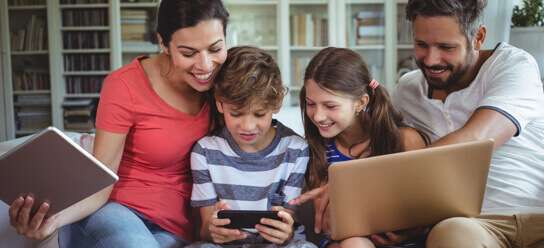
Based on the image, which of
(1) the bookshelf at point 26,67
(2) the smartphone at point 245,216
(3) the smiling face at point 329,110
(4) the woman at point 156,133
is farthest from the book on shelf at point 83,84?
(2) the smartphone at point 245,216

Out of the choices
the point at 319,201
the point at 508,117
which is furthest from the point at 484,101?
the point at 319,201

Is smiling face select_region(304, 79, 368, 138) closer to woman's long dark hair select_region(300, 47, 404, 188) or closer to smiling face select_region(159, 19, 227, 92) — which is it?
woman's long dark hair select_region(300, 47, 404, 188)

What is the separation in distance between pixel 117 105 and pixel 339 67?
56 centimetres

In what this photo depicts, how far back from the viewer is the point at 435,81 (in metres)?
1.58

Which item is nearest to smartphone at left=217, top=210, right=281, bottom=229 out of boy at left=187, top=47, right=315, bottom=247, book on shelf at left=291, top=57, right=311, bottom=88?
boy at left=187, top=47, right=315, bottom=247

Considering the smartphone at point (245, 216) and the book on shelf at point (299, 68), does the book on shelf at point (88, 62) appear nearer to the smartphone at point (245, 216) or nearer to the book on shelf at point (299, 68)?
the book on shelf at point (299, 68)

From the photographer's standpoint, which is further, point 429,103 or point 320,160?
point 429,103

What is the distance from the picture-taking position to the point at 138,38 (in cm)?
467

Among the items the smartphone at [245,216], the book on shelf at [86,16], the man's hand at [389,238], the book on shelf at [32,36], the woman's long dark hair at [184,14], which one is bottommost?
the man's hand at [389,238]

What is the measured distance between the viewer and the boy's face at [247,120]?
1.39m

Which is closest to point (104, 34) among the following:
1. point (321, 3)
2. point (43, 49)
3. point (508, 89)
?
point (43, 49)

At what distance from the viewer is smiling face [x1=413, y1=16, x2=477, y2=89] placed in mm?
1502

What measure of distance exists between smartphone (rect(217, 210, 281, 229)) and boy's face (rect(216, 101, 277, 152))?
0.76 feet

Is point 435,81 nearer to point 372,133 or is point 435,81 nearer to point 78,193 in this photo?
point 372,133
